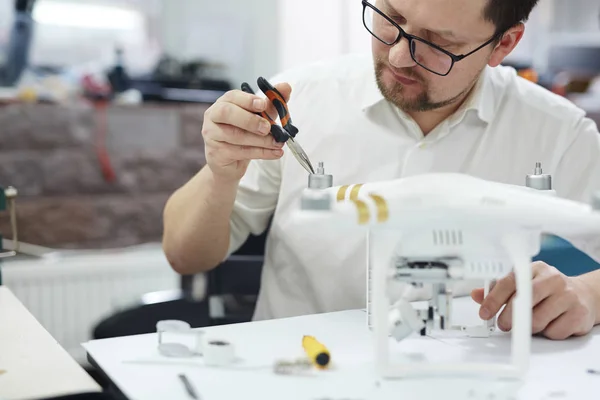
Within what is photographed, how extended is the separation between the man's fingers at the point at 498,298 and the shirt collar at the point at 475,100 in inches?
18.1

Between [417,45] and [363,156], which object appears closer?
[417,45]

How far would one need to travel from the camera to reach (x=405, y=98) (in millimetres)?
1158

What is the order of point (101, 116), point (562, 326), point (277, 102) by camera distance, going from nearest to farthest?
point (562, 326) < point (277, 102) < point (101, 116)

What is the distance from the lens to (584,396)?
68 cm

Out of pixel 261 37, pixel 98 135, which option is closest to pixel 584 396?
pixel 98 135

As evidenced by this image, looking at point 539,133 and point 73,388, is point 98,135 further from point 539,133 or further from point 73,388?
point 73,388

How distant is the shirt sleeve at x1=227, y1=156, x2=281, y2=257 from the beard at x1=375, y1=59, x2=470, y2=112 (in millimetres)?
254

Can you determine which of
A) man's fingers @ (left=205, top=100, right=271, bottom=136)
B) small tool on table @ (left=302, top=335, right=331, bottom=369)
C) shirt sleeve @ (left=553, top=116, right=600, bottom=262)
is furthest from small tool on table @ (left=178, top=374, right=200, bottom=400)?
shirt sleeve @ (left=553, top=116, right=600, bottom=262)

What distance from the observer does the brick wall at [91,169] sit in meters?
2.16

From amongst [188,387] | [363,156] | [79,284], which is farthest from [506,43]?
[79,284]

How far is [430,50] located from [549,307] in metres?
0.44

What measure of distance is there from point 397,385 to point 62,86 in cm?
188

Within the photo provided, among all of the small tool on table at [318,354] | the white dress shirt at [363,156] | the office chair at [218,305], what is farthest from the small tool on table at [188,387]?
the office chair at [218,305]

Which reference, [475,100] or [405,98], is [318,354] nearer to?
[405,98]
